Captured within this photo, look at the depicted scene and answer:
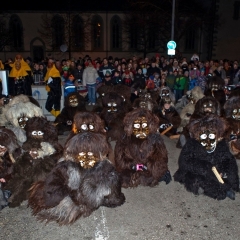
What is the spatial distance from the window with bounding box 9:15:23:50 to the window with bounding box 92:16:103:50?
713cm

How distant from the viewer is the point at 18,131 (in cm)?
660

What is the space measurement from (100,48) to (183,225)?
28137 millimetres

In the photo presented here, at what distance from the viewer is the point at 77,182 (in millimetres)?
4656

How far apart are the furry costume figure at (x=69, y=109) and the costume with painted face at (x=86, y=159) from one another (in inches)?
153

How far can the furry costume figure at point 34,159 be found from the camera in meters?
5.16

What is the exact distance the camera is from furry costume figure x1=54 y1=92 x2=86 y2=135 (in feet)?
27.4

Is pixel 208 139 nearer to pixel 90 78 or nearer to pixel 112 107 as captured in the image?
pixel 112 107

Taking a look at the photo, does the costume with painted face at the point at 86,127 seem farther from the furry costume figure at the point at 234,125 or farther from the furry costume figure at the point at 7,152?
the furry costume figure at the point at 234,125

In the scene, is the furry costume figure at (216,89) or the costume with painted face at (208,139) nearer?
the costume with painted face at (208,139)

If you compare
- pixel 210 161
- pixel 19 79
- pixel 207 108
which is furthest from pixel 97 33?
pixel 210 161

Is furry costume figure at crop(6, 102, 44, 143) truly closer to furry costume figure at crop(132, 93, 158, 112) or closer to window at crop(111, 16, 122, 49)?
furry costume figure at crop(132, 93, 158, 112)

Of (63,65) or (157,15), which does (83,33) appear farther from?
(63,65)

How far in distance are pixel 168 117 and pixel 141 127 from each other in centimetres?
319

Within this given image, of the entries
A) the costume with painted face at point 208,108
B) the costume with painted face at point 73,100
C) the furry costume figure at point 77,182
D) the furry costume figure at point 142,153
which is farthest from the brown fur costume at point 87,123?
the costume with painted face at point 208,108
